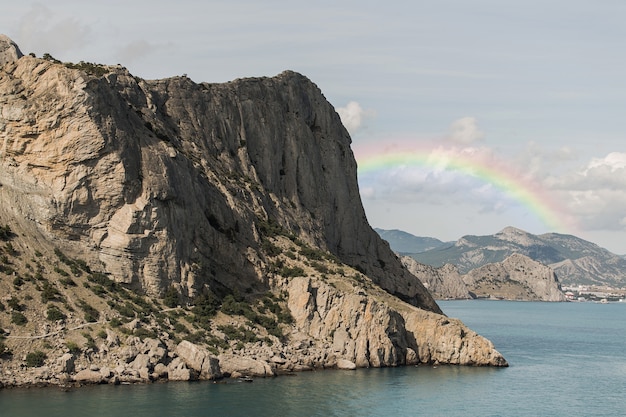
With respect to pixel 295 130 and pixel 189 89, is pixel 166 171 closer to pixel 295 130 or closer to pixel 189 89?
pixel 189 89

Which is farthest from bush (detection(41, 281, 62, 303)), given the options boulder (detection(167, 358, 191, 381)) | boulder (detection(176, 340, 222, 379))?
boulder (detection(167, 358, 191, 381))

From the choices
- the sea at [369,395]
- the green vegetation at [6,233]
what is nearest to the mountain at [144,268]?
the green vegetation at [6,233]

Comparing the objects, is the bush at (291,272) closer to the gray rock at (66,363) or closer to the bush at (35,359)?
the gray rock at (66,363)

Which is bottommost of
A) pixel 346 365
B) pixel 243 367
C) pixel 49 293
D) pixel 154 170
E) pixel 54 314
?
pixel 346 365

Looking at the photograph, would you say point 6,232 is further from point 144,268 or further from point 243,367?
point 243,367

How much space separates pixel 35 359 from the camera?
262ft

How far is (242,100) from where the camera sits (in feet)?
441

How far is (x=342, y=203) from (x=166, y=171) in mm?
48988

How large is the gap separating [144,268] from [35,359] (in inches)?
803

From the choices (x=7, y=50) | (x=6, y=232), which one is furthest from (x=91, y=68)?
(x=6, y=232)

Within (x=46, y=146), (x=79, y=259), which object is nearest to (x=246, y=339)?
(x=79, y=259)

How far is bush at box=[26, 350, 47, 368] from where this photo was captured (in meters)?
79.6

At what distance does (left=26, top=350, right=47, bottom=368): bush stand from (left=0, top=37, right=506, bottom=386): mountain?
14 cm

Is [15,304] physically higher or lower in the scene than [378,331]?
higher
